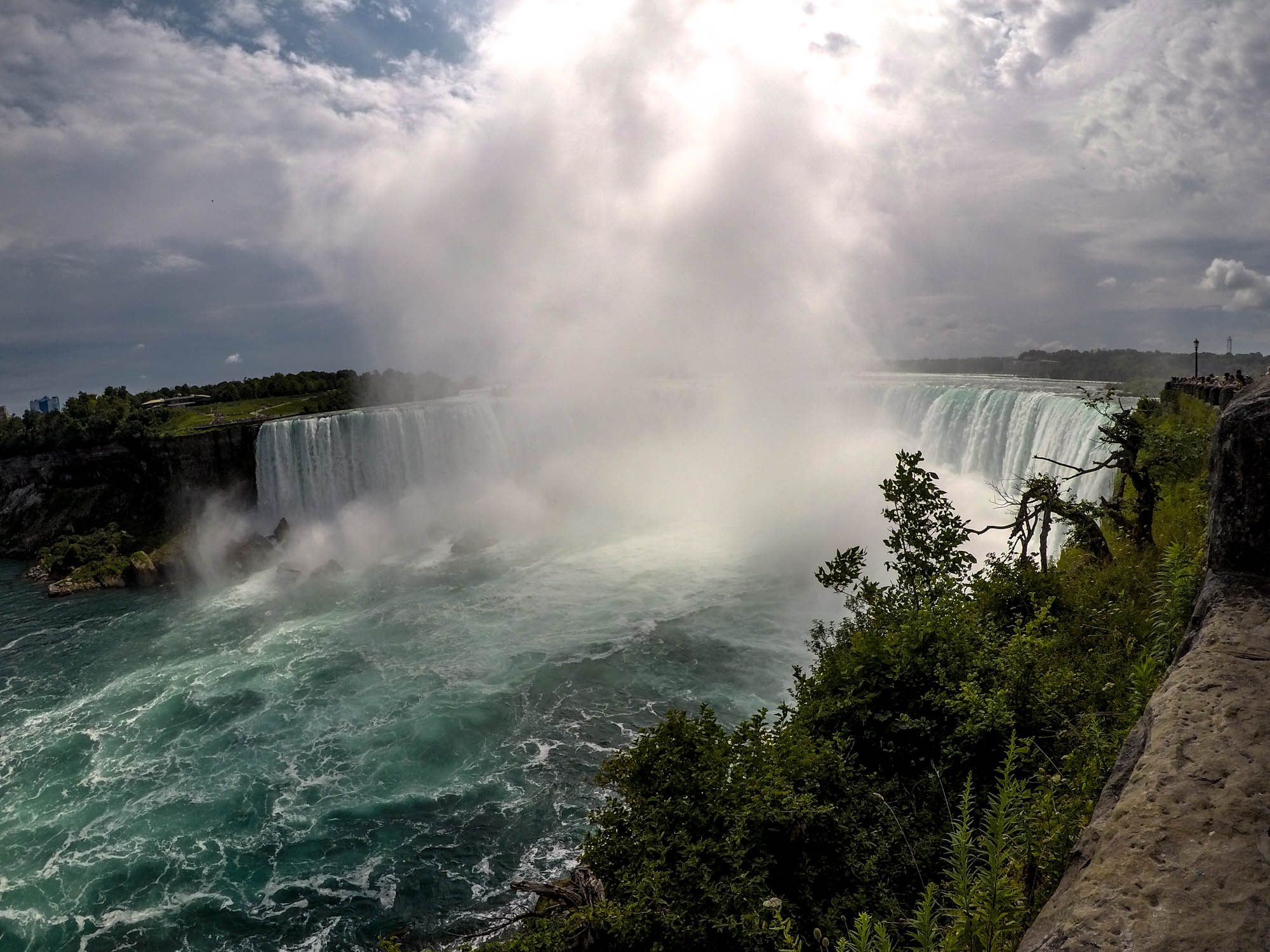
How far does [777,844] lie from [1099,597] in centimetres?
524

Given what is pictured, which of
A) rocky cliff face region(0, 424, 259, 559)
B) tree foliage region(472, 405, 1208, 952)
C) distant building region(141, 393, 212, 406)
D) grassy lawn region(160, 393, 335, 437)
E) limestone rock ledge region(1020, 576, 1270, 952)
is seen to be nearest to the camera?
limestone rock ledge region(1020, 576, 1270, 952)

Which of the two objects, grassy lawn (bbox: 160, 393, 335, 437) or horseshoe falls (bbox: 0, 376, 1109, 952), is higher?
grassy lawn (bbox: 160, 393, 335, 437)

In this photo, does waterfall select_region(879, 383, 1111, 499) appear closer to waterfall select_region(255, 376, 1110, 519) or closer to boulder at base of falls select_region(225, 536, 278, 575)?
waterfall select_region(255, 376, 1110, 519)

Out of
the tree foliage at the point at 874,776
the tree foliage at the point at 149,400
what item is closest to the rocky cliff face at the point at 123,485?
the tree foliage at the point at 149,400

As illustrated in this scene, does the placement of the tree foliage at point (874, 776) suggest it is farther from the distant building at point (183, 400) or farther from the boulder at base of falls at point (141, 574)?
the distant building at point (183, 400)

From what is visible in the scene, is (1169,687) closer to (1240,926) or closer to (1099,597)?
(1240,926)

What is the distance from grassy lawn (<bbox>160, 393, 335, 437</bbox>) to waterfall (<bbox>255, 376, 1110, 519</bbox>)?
9.19m

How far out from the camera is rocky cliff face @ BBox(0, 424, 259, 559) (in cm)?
3853

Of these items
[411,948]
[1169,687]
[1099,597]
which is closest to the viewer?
[1169,687]

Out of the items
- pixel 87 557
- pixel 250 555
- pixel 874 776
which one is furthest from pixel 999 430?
pixel 87 557

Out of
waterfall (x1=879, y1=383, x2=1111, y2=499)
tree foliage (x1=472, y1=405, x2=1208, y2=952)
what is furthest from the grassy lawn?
tree foliage (x1=472, y1=405, x2=1208, y2=952)

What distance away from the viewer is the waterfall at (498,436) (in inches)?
1094

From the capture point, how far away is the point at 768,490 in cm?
3809

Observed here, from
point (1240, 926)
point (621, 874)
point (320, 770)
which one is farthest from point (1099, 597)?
point (320, 770)
